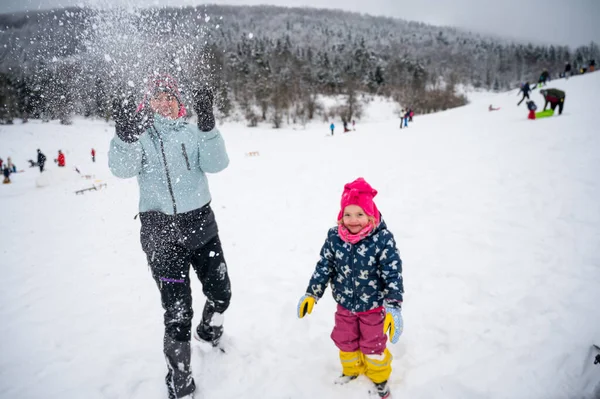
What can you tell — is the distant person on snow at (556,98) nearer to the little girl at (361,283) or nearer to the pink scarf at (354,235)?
the little girl at (361,283)

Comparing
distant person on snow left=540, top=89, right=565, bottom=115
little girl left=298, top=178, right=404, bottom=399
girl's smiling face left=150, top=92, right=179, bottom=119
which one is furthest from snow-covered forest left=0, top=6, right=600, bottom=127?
distant person on snow left=540, top=89, right=565, bottom=115

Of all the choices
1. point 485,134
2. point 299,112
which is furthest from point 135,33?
point 299,112

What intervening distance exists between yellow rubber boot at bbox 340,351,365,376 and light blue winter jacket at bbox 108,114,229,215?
1.91 m

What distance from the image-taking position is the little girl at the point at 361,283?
2309 millimetres

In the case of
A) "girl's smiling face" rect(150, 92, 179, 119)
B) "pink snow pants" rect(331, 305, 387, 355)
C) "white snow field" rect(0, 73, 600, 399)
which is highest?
"girl's smiling face" rect(150, 92, 179, 119)

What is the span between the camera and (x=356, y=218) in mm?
2359

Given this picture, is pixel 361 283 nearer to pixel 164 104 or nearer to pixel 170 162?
pixel 170 162

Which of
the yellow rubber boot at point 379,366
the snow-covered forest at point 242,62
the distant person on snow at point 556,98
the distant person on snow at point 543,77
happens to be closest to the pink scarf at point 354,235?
the yellow rubber boot at point 379,366

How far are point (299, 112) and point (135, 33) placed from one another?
5460cm

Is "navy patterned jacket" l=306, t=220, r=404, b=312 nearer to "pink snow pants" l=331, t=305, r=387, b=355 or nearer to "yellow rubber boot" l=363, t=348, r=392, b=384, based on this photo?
"pink snow pants" l=331, t=305, r=387, b=355

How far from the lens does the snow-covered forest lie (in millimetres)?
3357

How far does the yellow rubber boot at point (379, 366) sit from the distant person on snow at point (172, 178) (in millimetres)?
1595

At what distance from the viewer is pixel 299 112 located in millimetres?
56188

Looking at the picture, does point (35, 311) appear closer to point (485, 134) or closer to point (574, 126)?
point (485, 134)
